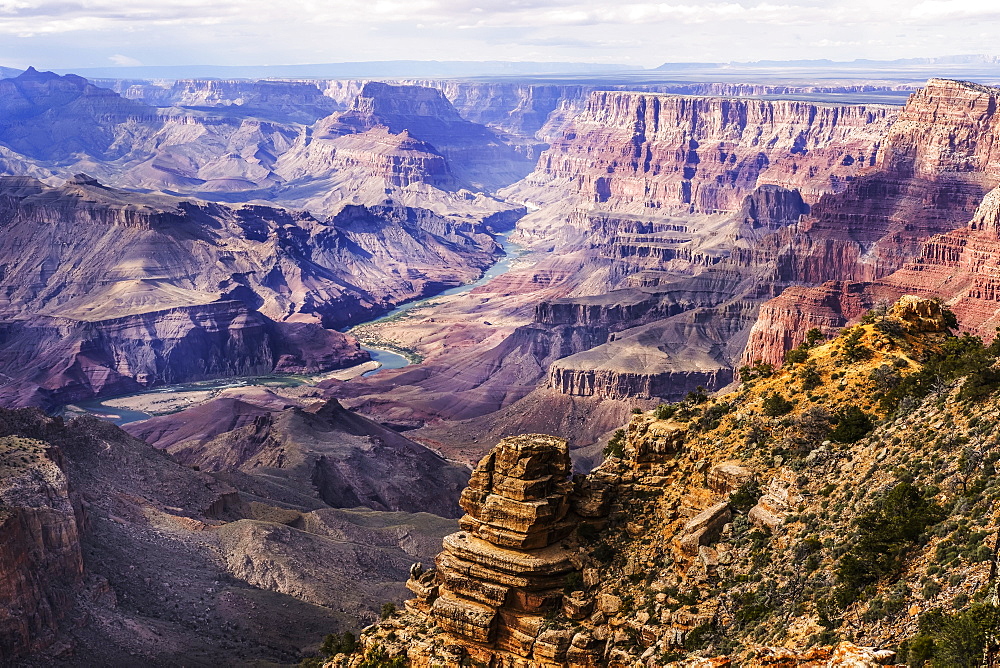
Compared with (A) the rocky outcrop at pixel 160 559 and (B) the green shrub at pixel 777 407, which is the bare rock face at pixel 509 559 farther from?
(A) the rocky outcrop at pixel 160 559

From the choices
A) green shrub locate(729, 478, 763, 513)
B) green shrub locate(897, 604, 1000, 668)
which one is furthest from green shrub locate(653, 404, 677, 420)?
green shrub locate(897, 604, 1000, 668)

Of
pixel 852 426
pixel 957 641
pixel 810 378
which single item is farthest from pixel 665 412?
pixel 957 641

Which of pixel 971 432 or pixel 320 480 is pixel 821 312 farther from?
pixel 971 432

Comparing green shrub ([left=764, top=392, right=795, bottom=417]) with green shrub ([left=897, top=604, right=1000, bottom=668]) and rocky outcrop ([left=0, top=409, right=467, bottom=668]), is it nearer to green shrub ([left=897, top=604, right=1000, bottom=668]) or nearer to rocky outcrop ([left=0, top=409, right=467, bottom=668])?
green shrub ([left=897, top=604, right=1000, bottom=668])

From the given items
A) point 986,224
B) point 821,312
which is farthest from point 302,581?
point 986,224

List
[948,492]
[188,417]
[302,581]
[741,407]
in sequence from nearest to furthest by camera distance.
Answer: [948,492]
[741,407]
[302,581]
[188,417]

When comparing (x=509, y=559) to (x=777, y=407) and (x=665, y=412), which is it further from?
(x=777, y=407)

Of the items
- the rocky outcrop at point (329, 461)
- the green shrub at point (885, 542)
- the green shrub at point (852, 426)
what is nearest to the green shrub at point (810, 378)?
the green shrub at point (852, 426)
